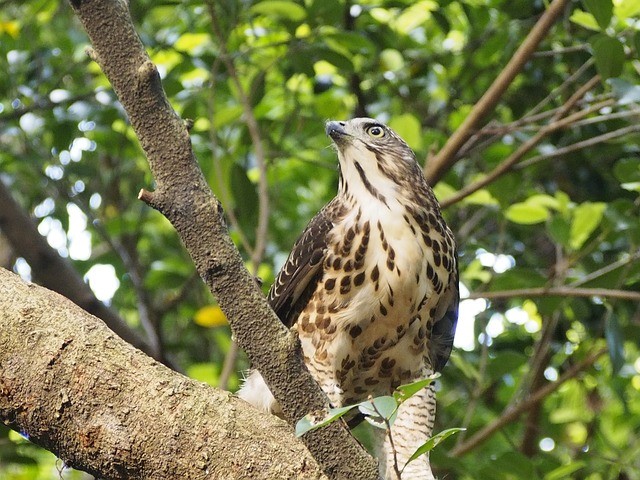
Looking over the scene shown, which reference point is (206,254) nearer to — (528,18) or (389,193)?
(389,193)

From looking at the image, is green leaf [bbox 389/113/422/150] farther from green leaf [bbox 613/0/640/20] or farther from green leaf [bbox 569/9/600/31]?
green leaf [bbox 613/0/640/20]

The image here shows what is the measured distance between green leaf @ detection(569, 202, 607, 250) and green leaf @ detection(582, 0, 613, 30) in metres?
0.79

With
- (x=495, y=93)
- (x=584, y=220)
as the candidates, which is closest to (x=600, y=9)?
(x=495, y=93)

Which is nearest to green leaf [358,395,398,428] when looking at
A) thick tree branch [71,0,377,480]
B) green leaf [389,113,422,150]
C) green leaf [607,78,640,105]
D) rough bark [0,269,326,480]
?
thick tree branch [71,0,377,480]

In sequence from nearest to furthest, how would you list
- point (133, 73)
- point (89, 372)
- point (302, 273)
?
point (133, 73) < point (89, 372) < point (302, 273)

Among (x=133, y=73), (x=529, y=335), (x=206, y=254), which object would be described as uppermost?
(x=133, y=73)

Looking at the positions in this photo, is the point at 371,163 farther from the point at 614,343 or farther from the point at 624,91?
the point at 614,343

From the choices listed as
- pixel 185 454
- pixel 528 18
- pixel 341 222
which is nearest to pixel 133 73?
pixel 185 454

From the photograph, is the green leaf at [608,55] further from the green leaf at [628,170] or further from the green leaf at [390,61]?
the green leaf at [390,61]

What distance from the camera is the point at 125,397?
223 cm

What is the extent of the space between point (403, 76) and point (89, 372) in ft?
11.3

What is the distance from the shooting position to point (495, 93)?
398 cm

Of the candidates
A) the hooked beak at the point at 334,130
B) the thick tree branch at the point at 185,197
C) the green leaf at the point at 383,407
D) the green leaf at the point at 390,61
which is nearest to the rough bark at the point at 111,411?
the thick tree branch at the point at 185,197

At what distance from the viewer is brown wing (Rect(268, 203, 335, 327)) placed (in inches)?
133
